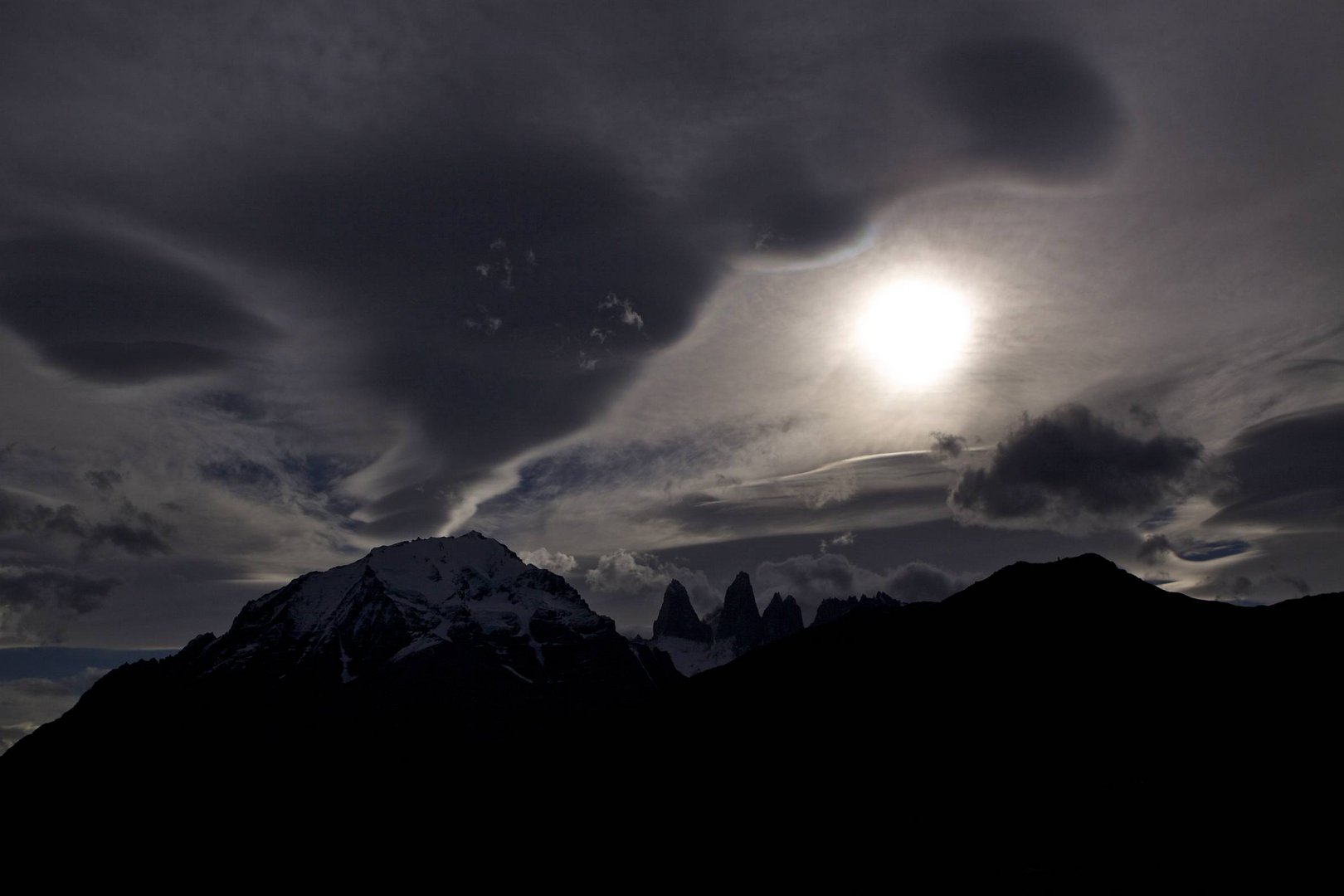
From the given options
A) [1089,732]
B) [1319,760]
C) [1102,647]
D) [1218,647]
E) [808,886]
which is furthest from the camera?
[1102,647]

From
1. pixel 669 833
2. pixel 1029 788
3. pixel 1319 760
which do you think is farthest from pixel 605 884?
pixel 1319 760

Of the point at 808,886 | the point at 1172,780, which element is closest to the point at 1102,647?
the point at 1172,780

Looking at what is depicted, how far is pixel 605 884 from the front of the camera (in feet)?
474

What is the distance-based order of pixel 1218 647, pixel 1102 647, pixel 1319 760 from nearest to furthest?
pixel 1319 760
pixel 1218 647
pixel 1102 647

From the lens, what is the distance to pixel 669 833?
155 m

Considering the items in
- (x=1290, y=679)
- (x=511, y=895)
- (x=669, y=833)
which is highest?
(x=1290, y=679)

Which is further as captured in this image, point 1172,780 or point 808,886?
point 808,886

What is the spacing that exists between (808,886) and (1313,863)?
A: 62133mm

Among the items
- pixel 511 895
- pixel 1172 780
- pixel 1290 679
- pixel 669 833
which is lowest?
pixel 511 895

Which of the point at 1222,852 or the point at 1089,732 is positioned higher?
the point at 1089,732

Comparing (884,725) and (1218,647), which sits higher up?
(1218,647)

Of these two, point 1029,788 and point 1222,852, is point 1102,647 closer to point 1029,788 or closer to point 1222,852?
point 1029,788

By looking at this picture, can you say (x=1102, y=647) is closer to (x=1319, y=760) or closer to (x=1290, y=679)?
(x=1290, y=679)

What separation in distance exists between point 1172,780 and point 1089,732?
1830 centimetres
